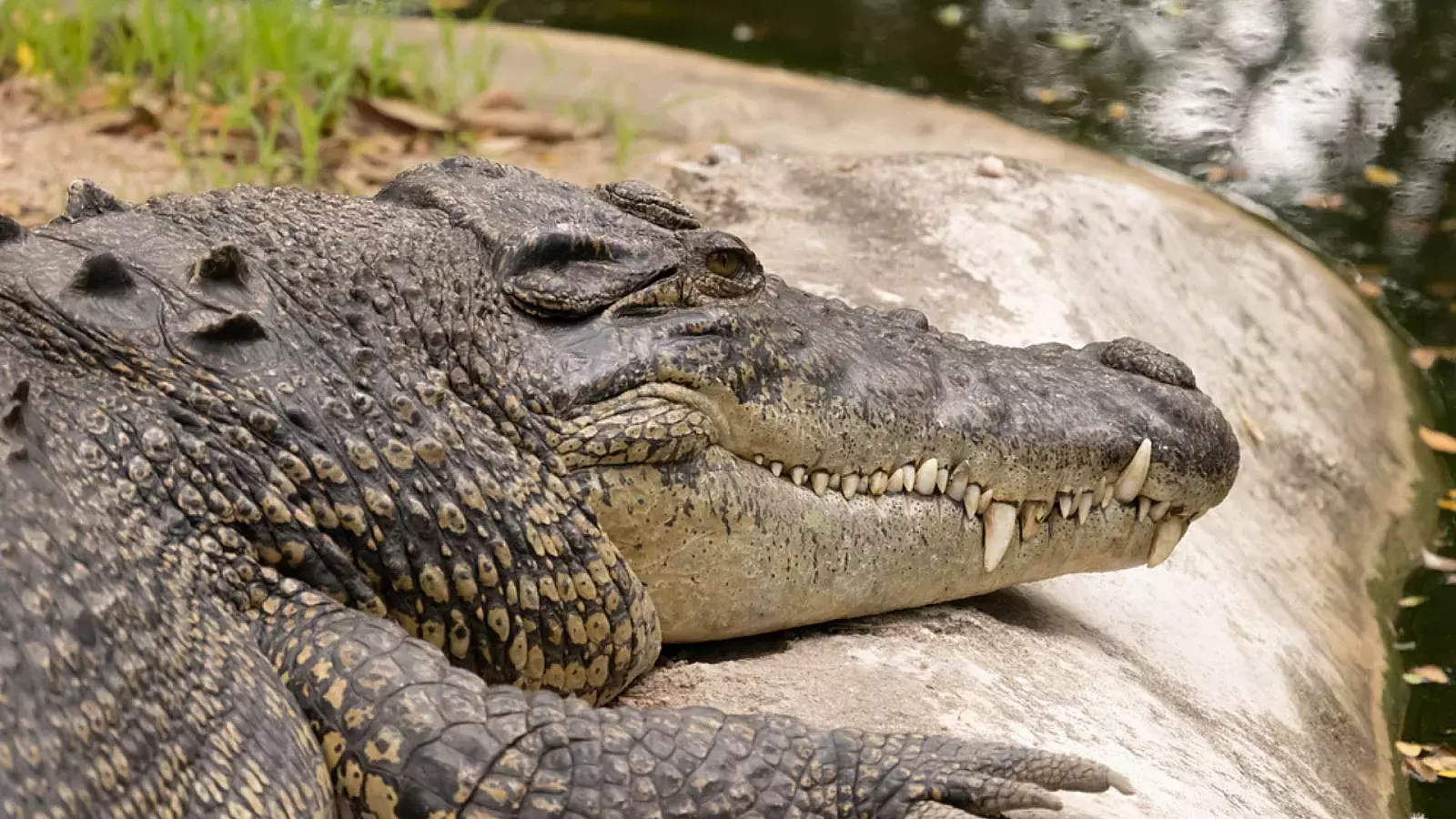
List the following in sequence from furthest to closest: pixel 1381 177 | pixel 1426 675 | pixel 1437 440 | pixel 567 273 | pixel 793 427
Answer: pixel 1381 177
pixel 1437 440
pixel 1426 675
pixel 793 427
pixel 567 273

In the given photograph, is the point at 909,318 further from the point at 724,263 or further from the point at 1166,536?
the point at 1166,536

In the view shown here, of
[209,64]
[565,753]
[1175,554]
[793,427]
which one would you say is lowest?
[1175,554]

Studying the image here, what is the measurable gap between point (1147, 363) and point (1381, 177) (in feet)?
16.8

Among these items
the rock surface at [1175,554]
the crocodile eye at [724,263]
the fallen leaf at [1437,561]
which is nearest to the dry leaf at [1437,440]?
the rock surface at [1175,554]

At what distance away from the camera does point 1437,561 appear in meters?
5.38

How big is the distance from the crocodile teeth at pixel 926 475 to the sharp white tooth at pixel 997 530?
0.17m

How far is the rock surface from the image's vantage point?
10.7ft

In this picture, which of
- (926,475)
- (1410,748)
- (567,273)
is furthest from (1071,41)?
(567,273)

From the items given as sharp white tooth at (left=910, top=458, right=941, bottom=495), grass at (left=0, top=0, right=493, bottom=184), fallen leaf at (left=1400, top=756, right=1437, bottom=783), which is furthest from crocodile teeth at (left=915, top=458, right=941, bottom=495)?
grass at (left=0, top=0, right=493, bottom=184)

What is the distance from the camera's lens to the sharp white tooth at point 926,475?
3322 mm

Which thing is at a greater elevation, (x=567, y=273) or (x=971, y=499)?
(x=567, y=273)

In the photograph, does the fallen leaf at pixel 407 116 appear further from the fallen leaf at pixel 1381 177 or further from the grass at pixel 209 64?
the fallen leaf at pixel 1381 177

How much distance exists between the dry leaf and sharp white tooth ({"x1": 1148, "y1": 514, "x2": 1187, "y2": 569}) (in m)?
2.96

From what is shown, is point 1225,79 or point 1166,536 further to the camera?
point 1225,79
